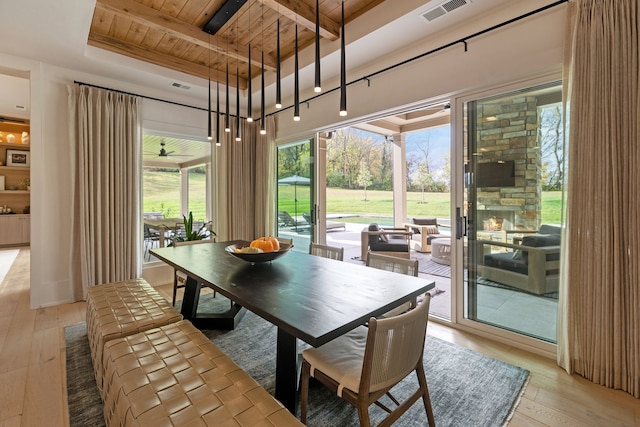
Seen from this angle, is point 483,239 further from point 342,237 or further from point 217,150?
point 342,237

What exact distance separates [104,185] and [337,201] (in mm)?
8132

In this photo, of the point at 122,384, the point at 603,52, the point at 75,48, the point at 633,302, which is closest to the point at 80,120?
the point at 75,48

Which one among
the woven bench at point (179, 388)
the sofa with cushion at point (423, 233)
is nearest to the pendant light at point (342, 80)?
the woven bench at point (179, 388)

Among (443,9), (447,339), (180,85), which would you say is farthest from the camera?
(180,85)

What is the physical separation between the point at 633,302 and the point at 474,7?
7.93 ft

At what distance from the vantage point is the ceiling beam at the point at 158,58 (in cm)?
320

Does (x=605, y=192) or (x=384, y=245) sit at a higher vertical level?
(x=605, y=192)

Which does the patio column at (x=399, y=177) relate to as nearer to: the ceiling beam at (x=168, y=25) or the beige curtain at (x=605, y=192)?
the ceiling beam at (x=168, y=25)

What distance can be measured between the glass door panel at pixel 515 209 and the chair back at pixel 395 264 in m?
0.96

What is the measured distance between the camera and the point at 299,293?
5.16ft

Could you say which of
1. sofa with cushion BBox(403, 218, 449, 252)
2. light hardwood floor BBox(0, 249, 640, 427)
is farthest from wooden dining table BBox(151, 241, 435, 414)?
sofa with cushion BBox(403, 218, 449, 252)

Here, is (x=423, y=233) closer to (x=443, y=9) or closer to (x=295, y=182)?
(x=295, y=182)

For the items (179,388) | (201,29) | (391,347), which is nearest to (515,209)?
(391,347)

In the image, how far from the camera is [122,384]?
124cm
